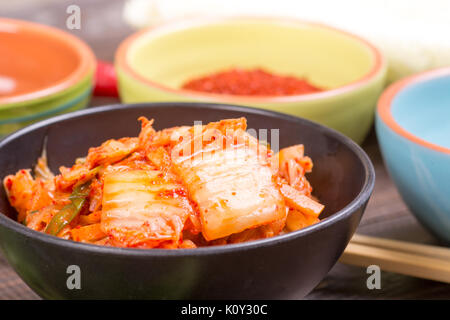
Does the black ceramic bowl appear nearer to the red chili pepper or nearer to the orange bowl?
the orange bowl

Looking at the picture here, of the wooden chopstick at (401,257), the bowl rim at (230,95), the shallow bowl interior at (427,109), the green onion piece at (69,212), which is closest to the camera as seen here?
the green onion piece at (69,212)

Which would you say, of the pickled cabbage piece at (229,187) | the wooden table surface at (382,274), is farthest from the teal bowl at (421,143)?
the pickled cabbage piece at (229,187)

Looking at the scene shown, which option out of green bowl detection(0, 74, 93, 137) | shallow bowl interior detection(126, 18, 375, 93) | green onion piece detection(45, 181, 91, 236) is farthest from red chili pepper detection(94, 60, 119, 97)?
green onion piece detection(45, 181, 91, 236)

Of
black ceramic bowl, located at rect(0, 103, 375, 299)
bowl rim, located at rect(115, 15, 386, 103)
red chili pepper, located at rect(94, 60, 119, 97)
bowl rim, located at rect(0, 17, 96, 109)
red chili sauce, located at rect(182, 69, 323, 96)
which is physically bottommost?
red chili pepper, located at rect(94, 60, 119, 97)

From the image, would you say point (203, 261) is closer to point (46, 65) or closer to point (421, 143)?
point (421, 143)

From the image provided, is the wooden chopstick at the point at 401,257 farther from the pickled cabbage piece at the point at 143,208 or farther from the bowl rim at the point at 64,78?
the bowl rim at the point at 64,78

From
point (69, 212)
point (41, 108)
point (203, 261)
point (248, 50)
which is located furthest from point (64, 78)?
point (203, 261)
